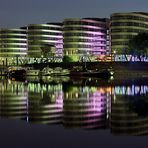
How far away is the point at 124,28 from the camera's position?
187500mm

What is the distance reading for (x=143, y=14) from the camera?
193 metres

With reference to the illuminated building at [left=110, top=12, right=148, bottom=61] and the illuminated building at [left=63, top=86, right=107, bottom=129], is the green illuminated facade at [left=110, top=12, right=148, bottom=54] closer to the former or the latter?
the illuminated building at [left=110, top=12, right=148, bottom=61]

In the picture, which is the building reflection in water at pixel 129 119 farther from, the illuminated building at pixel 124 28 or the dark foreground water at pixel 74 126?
the illuminated building at pixel 124 28

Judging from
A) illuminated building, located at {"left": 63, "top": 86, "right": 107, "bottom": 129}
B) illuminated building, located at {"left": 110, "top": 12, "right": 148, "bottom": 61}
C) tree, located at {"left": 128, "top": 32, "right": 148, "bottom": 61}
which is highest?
illuminated building, located at {"left": 110, "top": 12, "right": 148, "bottom": 61}

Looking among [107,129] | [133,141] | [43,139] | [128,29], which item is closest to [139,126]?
[107,129]

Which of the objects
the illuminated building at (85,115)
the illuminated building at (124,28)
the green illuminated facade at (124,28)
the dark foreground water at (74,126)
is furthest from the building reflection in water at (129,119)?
the green illuminated facade at (124,28)

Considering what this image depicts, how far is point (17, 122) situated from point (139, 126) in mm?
6355

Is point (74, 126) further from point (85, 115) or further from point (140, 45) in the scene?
point (140, 45)

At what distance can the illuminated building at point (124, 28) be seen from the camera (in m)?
187

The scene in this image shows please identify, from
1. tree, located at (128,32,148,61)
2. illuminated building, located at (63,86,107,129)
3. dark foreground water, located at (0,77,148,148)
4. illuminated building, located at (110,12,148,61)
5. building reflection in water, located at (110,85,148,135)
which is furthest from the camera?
illuminated building, located at (110,12,148,61)

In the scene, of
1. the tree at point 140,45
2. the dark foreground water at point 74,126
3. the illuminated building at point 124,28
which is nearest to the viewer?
the dark foreground water at point 74,126

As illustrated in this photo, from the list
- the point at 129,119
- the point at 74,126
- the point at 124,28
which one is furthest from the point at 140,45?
the point at 74,126

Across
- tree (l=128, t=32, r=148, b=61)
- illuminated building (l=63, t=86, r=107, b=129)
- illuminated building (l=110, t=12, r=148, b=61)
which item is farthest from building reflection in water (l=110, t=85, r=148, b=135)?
illuminated building (l=110, t=12, r=148, b=61)

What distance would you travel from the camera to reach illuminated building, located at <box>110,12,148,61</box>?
18712 cm
